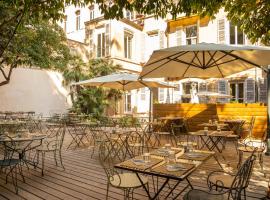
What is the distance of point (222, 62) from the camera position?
5.96 metres

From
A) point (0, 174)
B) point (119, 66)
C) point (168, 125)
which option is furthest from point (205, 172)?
point (119, 66)

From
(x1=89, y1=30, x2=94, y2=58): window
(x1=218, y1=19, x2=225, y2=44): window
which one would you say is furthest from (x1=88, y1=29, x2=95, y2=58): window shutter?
(x1=218, y1=19, x2=225, y2=44): window

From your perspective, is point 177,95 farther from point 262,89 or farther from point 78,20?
point 78,20

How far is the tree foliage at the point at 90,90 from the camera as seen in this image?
1609 cm

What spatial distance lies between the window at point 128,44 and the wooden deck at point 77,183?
1469 cm

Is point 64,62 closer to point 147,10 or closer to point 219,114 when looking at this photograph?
point 219,114

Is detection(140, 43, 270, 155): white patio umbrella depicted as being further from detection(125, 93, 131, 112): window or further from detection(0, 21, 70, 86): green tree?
detection(125, 93, 131, 112): window

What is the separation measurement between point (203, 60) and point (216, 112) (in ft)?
17.5

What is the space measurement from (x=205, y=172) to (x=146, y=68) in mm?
2471

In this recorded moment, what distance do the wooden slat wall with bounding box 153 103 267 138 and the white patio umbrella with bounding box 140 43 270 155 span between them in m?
2.80

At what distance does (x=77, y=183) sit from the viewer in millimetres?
4805

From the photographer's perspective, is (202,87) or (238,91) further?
(202,87)

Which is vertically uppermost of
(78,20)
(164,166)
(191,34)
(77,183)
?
(78,20)

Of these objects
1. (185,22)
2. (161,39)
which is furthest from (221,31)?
(161,39)
